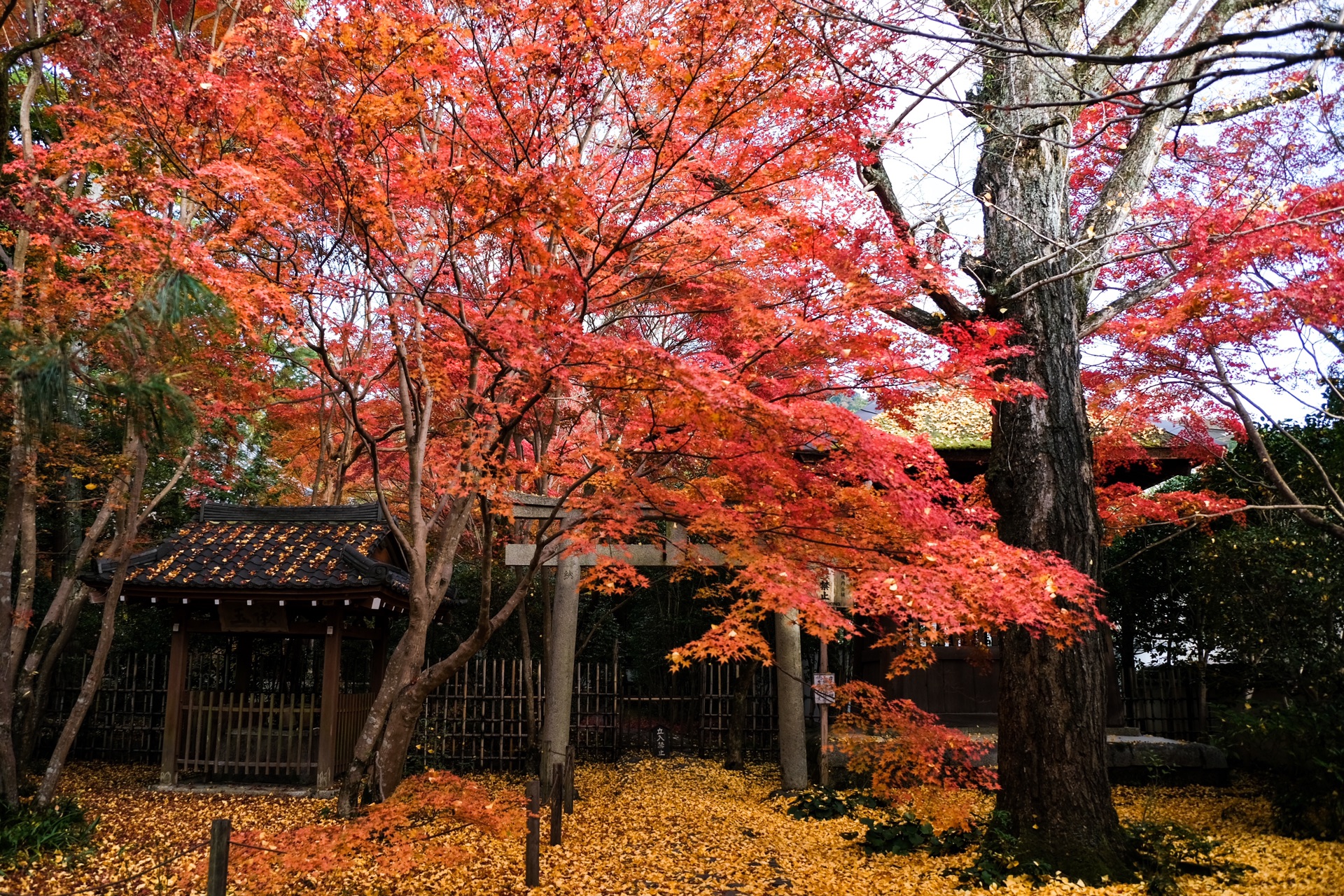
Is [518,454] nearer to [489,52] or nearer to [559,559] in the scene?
[559,559]

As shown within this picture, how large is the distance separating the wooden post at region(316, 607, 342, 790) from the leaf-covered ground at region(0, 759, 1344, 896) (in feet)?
2.09

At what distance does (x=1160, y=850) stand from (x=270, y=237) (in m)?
8.18

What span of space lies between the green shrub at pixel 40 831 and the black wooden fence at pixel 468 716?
3.59m

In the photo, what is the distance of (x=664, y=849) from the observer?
27.3 ft

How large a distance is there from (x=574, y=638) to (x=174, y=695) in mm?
5023

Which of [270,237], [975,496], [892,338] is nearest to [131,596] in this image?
[270,237]

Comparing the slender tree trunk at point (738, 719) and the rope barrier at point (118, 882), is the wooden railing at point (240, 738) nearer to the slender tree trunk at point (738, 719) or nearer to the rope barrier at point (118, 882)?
the rope barrier at point (118, 882)

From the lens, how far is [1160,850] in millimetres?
6781

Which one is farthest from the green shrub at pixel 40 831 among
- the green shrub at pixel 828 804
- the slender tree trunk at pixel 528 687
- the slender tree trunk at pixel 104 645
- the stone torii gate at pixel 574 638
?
the green shrub at pixel 828 804

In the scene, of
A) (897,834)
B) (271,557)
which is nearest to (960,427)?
(897,834)

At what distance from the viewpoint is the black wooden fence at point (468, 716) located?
12.3 meters

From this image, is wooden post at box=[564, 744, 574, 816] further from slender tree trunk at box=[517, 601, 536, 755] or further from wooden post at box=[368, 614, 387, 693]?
wooden post at box=[368, 614, 387, 693]

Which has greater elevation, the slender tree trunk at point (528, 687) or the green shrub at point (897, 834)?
the slender tree trunk at point (528, 687)

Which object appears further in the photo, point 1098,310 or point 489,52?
point 1098,310
